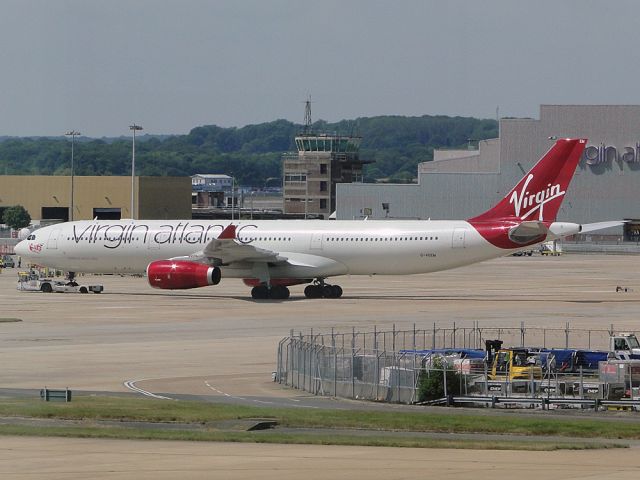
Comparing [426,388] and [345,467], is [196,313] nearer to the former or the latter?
Answer: [426,388]

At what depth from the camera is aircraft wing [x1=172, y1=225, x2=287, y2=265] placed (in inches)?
2840

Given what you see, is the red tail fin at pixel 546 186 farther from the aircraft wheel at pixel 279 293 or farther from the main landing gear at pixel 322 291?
the aircraft wheel at pixel 279 293

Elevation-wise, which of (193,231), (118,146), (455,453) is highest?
(118,146)

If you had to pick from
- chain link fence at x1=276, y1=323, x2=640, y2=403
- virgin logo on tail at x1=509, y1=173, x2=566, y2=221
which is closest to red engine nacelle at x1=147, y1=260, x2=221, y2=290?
virgin logo on tail at x1=509, y1=173, x2=566, y2=221

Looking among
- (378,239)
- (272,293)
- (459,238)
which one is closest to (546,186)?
(459,238)

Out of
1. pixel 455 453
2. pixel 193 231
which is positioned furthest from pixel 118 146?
pixel 455 453

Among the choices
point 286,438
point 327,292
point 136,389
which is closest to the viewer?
point 286,438

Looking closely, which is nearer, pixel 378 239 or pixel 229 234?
pixel 229 234

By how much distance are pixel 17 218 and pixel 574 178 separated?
69276 mm

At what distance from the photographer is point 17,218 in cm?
16200

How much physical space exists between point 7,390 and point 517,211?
40.8 m

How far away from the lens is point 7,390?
37.1m

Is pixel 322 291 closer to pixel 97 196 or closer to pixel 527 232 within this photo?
pixel 527 232

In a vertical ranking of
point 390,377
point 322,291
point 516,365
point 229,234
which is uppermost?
point 229,234
